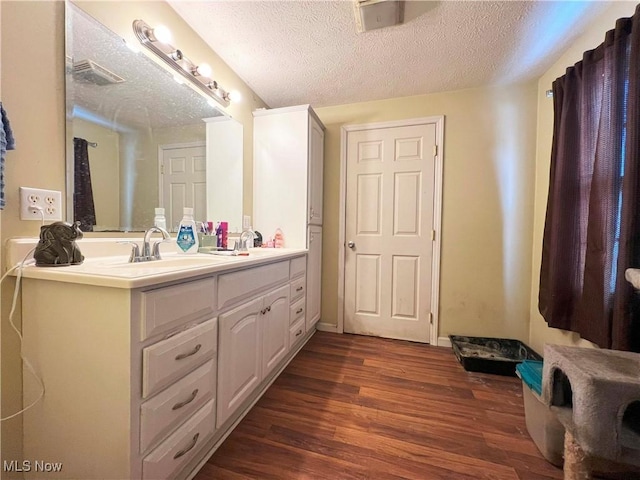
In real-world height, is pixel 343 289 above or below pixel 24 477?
above

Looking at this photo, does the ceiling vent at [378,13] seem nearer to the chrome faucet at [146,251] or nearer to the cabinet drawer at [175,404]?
A: the chrome faucet at [146,251]

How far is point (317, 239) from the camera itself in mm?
2400

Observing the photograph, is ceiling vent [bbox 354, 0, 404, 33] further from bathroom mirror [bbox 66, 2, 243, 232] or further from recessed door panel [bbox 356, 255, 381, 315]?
recessed door panel [bbox 356, 255, 381, 315]

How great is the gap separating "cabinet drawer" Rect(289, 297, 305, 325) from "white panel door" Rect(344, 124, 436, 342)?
2.22ft

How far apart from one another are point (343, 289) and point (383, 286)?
39cm

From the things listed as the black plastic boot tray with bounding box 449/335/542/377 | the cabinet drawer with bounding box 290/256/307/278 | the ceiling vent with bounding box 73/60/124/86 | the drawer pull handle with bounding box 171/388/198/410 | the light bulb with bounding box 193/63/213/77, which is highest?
the light bulb with bounding box 193/63/213/77

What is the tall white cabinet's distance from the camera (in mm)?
2109

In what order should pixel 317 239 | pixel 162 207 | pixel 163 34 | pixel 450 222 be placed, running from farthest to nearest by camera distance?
pixel 317 239
pixel 450 222
pixel 162 207
pixel 163 34

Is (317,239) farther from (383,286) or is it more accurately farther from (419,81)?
(419,81)

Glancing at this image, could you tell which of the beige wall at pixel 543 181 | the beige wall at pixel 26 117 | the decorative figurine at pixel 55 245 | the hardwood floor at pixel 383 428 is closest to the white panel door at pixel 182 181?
the beige wall at pixel 26 117

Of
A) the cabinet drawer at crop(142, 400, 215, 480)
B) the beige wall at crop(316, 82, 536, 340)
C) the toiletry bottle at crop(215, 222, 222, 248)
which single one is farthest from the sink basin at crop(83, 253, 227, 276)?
the beige wall at crop(316, 82, 536, 340)

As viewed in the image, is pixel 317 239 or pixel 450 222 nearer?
pixel 450 222

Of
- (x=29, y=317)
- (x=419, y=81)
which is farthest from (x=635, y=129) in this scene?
(x=29, y=317)

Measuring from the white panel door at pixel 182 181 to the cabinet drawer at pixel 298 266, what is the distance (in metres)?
0.72
